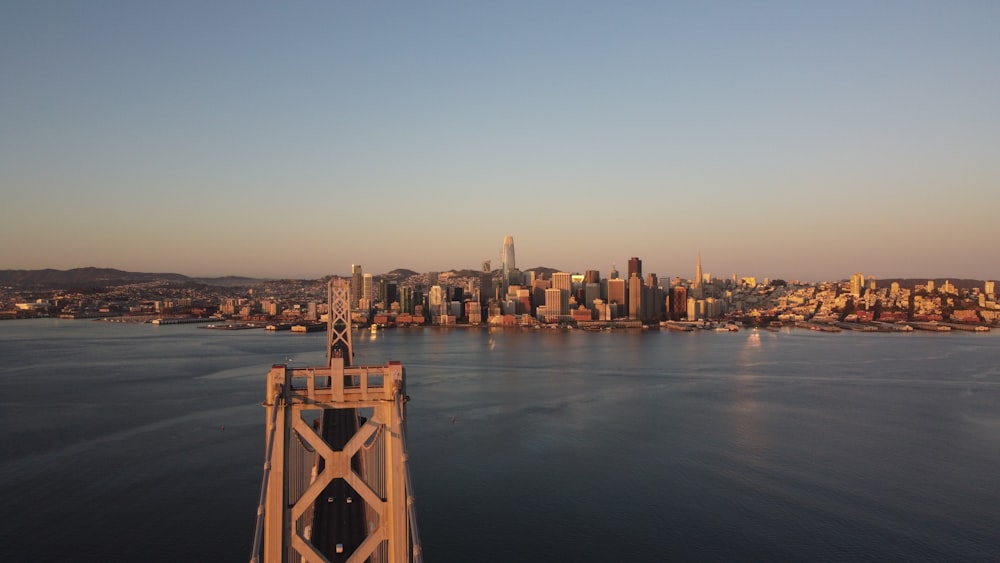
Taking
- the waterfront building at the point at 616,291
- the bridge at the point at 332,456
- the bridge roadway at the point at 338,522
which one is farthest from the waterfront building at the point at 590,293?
the bridge at the point at 332,456

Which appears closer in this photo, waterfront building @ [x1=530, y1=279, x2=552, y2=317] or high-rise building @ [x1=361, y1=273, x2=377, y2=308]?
waterfront building @ [x1=530, y1=279, x2=552, y2=317]

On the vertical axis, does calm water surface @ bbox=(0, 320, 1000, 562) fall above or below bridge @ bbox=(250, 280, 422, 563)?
below

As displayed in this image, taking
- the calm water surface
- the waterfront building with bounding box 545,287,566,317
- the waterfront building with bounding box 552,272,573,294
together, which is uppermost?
the waterfront building with bounding box 552,272,573,294

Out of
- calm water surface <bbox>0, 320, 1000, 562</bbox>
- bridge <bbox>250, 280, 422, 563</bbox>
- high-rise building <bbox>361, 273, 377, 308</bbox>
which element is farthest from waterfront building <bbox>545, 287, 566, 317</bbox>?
bridge <bbox>250, 280, 422, 563</bbox>

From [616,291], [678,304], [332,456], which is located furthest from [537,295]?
[332,456]

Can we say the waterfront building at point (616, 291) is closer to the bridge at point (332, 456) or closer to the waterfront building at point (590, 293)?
the waterfront building at point (590, 293)

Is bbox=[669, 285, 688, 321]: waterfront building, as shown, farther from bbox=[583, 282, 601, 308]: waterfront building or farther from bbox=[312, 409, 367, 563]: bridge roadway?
bbox=[312, 409, 367, 563]: bridge roadway

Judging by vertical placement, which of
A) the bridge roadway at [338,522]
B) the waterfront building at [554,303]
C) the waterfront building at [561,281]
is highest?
the waterfront building at [561,281]

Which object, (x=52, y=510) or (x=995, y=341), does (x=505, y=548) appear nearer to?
(x=52, y=510)

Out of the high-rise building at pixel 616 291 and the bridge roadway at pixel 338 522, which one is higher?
the high-rise building at pixel 616 291
